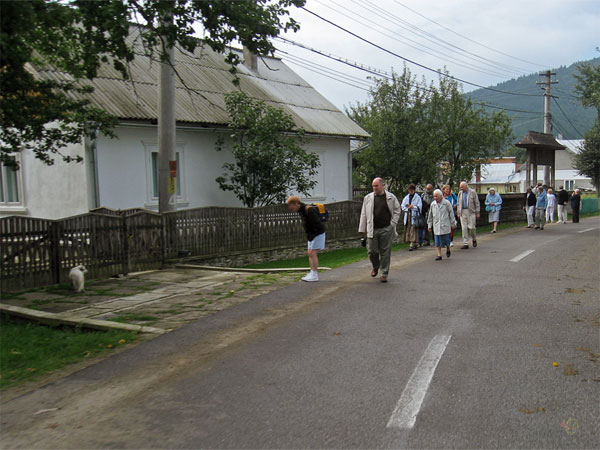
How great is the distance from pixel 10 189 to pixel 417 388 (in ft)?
52.1

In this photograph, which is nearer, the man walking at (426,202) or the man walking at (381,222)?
the man walking at (381,222)

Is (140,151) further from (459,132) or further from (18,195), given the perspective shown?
(459,132)

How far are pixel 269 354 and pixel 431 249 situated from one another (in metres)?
11.8

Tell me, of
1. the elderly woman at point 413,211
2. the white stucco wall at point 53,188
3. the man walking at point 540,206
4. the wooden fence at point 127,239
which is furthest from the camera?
the man walking at point 540,206

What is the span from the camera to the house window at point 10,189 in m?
16.8

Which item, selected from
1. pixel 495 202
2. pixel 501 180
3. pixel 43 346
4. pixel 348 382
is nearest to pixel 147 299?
pixel 43 346

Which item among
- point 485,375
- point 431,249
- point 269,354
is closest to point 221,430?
point 269,354

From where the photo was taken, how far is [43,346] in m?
6.65

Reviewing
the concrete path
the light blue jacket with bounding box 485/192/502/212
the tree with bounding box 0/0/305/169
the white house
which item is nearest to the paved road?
the concrete path

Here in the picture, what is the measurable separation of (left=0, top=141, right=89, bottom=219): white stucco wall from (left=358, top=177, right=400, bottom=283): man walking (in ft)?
29.4

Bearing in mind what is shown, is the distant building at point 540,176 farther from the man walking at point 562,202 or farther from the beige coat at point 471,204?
the beige coat at point 471,204

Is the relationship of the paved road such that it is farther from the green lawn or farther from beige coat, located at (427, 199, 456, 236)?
beige coat, located at (427, 199, 456, 236)

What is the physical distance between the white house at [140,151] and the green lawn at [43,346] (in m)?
7.30

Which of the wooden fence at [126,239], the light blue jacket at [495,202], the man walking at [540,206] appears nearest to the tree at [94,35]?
the wooden fence at [126,239]
